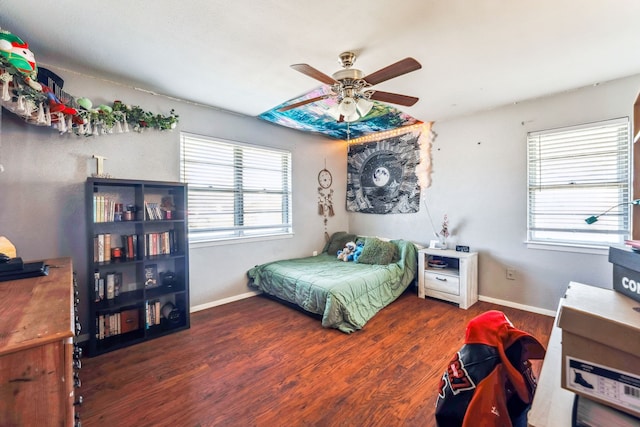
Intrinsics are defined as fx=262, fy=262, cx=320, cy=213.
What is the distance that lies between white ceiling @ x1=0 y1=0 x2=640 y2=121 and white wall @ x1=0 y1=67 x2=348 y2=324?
37cm

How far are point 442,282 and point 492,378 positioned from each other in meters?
2.66

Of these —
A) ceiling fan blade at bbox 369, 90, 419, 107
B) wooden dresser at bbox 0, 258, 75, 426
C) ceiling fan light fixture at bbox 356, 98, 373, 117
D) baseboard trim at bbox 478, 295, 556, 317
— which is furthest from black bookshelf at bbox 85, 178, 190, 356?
baseboard trim at bbox 478, 295, 556, 317

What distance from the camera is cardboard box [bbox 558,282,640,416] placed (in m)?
0.61

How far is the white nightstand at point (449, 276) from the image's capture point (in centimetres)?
324

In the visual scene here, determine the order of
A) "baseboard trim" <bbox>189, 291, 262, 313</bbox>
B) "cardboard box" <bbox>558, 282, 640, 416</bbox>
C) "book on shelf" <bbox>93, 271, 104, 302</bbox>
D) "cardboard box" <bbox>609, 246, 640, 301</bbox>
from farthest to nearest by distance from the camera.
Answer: "baseboard trim" <bbox>189, 291, 262, 313</bbox> → "book on shelf" <bbox>93, 271, 104, 302</bbox> → "cardboard box" <bbox>609, 246, 640, 301</bbox> → "cardboard box" <bbox>558, 282, 640, 416</bbox>

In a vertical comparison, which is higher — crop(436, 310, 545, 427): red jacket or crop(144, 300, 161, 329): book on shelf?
crop(436, 310, 545, 427): red jacket

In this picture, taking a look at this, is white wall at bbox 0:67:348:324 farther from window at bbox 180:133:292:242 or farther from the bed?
the bed

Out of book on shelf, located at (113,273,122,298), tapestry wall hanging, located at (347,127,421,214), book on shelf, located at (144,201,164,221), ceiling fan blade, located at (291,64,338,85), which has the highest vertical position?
ceiling fan blade, located at (291,64,338,85)

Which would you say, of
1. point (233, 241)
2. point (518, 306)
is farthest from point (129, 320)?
point (518, 306)

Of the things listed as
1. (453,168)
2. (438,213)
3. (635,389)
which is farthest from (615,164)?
(635,389)

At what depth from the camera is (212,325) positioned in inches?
112

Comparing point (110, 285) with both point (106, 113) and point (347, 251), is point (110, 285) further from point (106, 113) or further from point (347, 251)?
point (347, 251)

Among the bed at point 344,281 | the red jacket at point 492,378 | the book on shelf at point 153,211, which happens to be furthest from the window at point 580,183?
the book on shelf at point 153,211

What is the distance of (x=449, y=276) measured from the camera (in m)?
3.36
